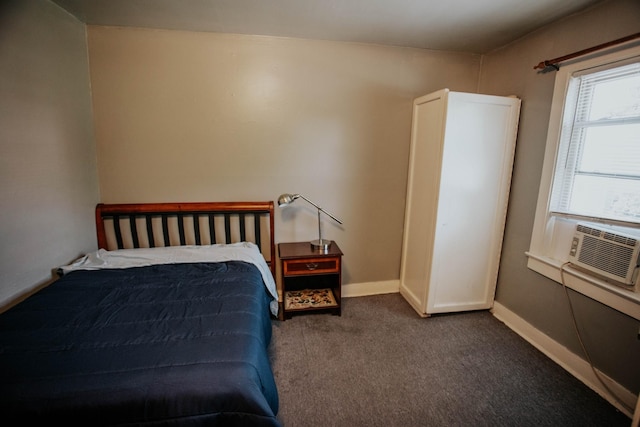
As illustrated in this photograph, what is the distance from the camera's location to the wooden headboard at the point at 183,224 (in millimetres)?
2381

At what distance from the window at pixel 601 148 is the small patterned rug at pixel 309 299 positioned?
191 cm

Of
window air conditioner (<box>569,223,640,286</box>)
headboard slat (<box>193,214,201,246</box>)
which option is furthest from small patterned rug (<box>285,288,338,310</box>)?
window air conditioner (<box>569,223,640,286</box>)

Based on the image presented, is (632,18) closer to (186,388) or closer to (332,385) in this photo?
(332,385)

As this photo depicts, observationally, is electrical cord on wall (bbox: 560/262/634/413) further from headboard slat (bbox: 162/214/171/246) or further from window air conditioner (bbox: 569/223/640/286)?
headboard slat (bbox: 162/214/171/246)

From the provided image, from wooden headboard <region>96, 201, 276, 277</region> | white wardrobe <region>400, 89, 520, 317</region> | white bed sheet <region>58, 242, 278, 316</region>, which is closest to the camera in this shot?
white bed sheet <region>58, 242, 278, 316</region>

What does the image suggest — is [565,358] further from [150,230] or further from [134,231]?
[134,231]

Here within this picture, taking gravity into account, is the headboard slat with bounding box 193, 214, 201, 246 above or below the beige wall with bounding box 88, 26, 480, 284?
below

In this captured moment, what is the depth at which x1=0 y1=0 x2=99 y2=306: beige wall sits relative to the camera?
1613 mm

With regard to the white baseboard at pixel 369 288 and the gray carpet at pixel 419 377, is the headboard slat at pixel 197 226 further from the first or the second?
the white baseboard at pixel 369 288

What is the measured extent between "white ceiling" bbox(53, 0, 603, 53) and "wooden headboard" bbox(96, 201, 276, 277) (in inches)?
54.4

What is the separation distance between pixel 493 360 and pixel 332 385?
118cm

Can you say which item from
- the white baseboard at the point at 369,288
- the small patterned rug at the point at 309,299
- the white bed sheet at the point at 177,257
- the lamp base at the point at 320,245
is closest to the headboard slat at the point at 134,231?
the white bed sheet at the point at 177,257

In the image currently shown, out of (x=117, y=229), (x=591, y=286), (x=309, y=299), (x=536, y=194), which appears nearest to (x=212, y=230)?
(x=117, y=229)

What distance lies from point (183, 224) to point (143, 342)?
4.36 ft
